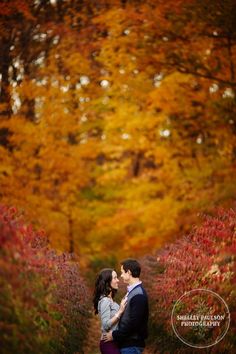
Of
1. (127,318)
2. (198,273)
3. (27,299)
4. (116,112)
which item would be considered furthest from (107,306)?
(116,112)

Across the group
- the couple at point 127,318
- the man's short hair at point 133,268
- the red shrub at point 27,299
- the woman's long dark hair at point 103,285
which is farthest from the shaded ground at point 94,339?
the man's short hair at point 133,268

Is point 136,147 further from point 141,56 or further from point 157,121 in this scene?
point 141,56

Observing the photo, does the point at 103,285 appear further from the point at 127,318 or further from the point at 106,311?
the point at 127,318

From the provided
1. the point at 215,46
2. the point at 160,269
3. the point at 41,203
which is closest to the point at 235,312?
the point at 160,269

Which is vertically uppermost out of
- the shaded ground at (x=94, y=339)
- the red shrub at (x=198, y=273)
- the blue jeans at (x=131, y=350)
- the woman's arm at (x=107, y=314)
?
the woman's arm at (x=107, y=314)

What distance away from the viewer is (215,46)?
55.5 feet

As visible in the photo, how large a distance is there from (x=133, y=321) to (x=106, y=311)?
1.74 feet

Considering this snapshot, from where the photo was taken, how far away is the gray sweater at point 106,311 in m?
6.47

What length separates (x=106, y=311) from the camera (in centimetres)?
659

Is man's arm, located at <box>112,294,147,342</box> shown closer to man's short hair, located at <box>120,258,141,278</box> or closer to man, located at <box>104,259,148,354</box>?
man, located at <box>104,259,148,354</box>

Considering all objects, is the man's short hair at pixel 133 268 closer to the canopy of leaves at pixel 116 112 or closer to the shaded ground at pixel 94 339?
the shaded ground at pixel 94 339

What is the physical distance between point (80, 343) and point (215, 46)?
10.5 meters

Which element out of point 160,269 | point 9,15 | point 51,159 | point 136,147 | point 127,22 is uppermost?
point 9,15

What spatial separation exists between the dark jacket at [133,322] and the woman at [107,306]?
12 centimetres
